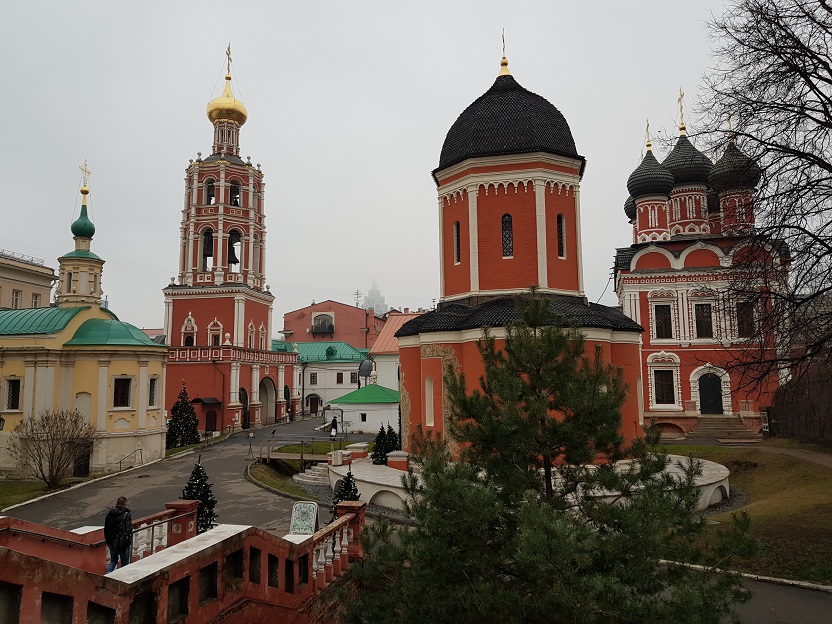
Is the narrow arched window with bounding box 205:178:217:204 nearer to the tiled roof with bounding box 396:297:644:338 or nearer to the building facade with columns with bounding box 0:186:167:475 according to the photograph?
the building facade with columns with bounding box 0:186:167:475

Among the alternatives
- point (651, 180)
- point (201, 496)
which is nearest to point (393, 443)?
point (201, 496)

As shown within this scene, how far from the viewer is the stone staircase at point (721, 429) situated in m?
27.3

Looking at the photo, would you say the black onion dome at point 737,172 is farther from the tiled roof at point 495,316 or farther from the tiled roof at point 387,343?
the tiled roof at point 387,343

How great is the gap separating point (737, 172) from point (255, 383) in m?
33.0

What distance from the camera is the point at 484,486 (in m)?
5.62

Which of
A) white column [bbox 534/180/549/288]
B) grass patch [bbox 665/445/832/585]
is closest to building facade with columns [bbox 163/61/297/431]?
white column [bbox 534/180/549/288]

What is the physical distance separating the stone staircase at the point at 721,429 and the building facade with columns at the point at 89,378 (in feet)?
82.6

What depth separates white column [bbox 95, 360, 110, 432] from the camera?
73.4 ft

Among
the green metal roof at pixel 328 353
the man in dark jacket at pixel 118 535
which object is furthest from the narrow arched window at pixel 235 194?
the man in dark jacket at pixel 118 535

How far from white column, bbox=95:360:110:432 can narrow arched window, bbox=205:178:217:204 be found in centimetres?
1762

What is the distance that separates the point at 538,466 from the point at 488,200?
1349 centimetres

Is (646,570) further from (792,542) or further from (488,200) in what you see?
(488,200)

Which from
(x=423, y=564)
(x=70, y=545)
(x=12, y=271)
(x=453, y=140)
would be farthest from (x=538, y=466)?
(x=12, y=271)

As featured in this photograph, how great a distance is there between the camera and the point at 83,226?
25688 millimetres
